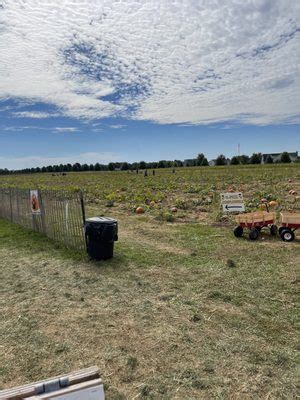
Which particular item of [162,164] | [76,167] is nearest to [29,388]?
[162,164]

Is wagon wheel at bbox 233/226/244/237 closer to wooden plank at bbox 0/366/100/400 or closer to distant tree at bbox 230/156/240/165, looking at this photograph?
wooden plank at bbox 0/366/100/400

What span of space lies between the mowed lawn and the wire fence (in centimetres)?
73

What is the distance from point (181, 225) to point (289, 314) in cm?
576

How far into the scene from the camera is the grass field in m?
3.07

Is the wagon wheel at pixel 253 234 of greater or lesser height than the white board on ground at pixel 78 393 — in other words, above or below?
below

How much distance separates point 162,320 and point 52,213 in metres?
5.63

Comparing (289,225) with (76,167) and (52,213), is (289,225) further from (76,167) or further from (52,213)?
(76,167)

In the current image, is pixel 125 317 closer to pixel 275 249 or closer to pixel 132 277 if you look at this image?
pixel 132 277

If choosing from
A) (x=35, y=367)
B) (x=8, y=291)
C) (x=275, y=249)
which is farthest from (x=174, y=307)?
(x=275, y=249)

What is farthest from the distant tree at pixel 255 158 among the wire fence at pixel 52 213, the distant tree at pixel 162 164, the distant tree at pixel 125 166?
the wire fence at pixel 52 213

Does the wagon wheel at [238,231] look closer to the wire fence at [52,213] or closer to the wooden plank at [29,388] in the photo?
the wire fence at [52,213]

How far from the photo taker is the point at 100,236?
6.59 metres

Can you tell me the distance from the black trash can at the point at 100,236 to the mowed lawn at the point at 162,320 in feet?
0.77

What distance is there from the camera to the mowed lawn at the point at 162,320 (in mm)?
3062
